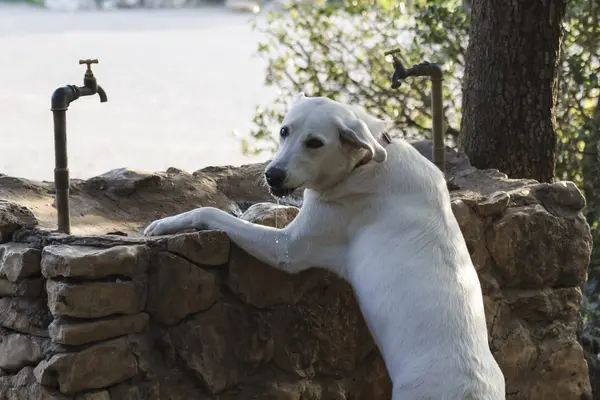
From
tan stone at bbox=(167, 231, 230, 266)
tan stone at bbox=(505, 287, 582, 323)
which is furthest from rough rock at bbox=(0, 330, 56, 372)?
tan stone at bbox=(505, 287, 582, 323)

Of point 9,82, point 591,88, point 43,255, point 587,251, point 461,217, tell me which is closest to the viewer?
point 43,255

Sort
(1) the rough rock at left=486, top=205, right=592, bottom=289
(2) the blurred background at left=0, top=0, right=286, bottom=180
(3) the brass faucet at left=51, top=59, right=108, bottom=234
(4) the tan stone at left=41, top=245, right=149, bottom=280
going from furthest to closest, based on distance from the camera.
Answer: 1. (2) the blurred background at left=0, top=0, right=286, bottom=180
2. (1) the rough rock at left=486, top=205, right=592, bottom=289
3. (3) the brass faucet at left=51, top=59, right=108, bottom=234
4. (4) the tan stone at left=41, top=245, right=149, bottom=280

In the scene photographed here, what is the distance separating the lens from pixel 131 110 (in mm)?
7496

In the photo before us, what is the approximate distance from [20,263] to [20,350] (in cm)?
29

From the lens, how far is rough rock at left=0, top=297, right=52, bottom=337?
2938 mm

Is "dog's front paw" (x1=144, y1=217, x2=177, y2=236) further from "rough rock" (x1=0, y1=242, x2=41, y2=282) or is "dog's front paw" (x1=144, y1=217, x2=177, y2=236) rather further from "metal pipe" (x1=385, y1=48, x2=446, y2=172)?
"metal pipe" (x1=385, y1=48, x2=446, y2=172)

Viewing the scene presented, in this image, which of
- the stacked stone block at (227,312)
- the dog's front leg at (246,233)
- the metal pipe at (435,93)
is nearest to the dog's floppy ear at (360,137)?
the dog's front leg at (246,233)

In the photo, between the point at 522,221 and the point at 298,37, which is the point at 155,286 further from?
the point at 298,37

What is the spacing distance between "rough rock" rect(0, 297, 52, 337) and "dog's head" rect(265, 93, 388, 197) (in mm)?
819

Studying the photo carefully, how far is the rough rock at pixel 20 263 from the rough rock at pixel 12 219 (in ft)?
0.37

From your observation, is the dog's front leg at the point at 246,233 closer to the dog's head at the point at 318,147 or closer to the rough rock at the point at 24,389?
the dog's head at the point at 318,147

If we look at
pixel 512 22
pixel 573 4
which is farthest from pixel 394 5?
pixel 512 22

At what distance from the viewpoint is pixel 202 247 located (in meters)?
3.06

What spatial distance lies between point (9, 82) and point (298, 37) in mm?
2564
